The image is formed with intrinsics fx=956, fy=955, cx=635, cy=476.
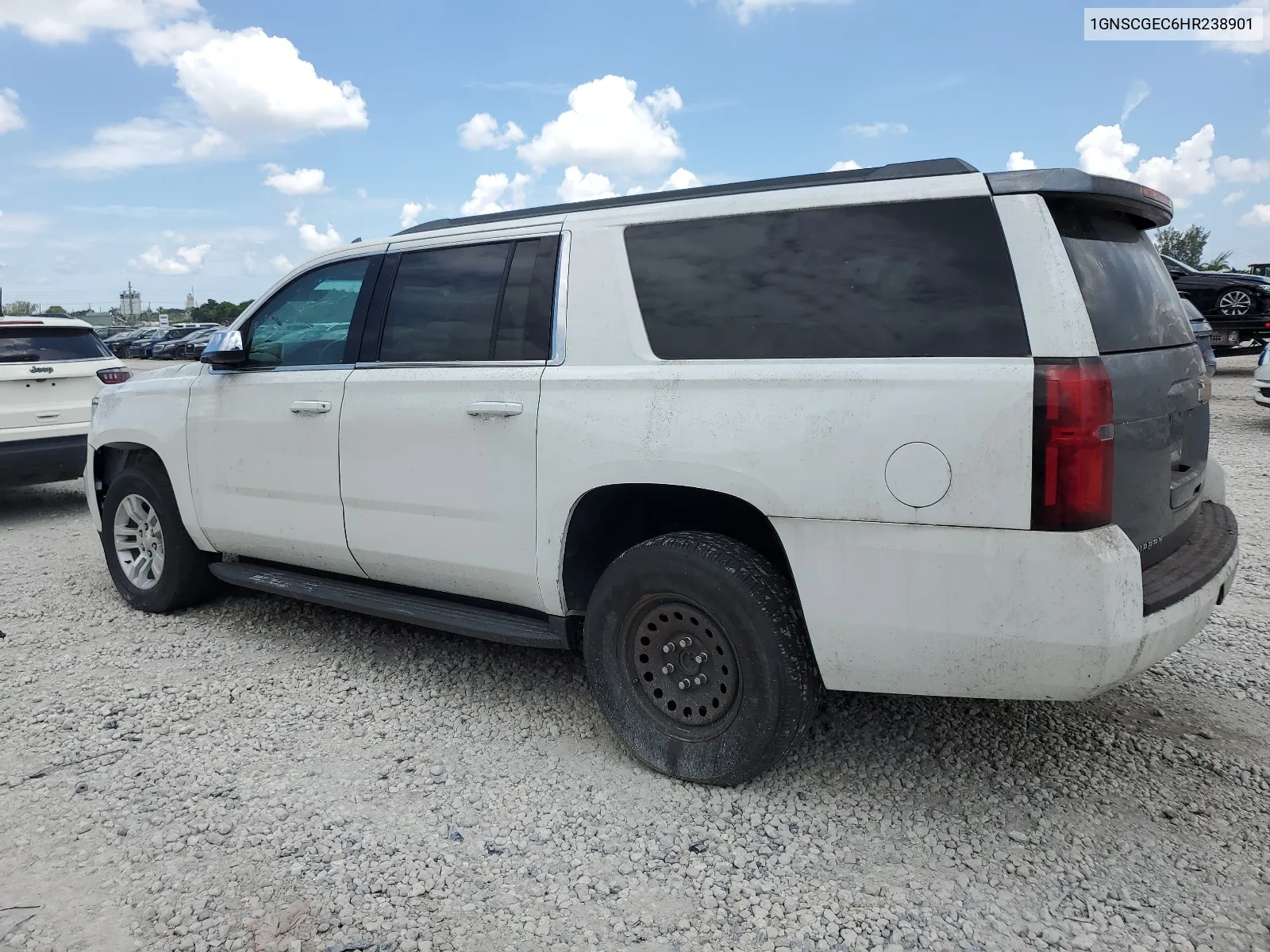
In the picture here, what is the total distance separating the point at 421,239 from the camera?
414 centimetres

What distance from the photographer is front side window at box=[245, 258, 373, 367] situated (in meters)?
4.36

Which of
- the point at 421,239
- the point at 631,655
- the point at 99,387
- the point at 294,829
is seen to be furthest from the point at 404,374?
the point at 99,387

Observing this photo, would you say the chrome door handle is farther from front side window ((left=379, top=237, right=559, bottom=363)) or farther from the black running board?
the black running board

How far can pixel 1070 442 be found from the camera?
2.56 meters

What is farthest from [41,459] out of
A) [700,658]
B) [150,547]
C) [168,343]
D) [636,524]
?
[168,343]

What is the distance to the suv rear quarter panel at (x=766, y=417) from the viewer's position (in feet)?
8.66

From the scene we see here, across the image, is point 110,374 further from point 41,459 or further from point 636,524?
point 636,524

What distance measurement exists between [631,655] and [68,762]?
2.16 m

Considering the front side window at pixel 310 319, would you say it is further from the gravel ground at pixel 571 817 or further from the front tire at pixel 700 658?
the front tire at pixel 700 658

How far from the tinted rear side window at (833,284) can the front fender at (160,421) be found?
283 cm

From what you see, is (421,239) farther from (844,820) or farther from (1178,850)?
(1178,850)

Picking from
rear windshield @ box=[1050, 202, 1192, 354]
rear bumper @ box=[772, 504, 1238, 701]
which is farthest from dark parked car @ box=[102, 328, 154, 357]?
rear windshield @ box=[1050, 202, 1192, 354]

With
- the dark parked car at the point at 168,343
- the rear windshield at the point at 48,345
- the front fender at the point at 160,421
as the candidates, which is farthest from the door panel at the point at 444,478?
the dark parked car at the point at 168,343

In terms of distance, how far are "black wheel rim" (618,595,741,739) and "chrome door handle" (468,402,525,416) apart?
87 cm
